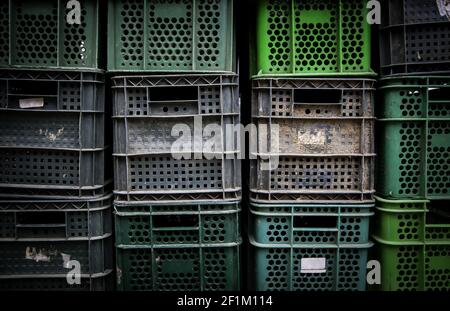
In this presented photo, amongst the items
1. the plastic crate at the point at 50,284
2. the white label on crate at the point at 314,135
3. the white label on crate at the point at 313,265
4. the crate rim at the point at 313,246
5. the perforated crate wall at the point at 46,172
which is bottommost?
the plastic crate at the point at 50,284

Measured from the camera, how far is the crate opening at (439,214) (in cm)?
278

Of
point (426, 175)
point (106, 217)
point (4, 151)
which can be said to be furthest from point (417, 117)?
point (4, 151)

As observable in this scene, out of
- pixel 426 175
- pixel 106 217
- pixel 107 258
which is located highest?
pixel 426 175

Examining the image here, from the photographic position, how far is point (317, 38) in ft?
8.75

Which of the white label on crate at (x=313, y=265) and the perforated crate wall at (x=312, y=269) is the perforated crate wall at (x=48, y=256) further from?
the white label on crate at (x=313, y=265)

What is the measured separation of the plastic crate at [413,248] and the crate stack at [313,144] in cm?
19

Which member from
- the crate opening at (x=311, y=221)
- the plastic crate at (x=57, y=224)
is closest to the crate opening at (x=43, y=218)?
the plastic crate at (x=57, y=224)

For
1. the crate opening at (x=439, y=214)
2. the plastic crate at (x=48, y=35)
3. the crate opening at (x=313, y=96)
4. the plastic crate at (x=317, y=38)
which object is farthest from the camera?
the crate opening at (x=313, y=96)

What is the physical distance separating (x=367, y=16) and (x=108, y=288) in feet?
9.81

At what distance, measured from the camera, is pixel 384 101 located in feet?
8.94

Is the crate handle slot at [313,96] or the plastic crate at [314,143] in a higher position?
the crate handle slot at [313,96]

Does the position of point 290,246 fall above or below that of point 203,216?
below

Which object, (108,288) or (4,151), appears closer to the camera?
(4,151)

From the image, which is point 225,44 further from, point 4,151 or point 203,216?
point 4,151
